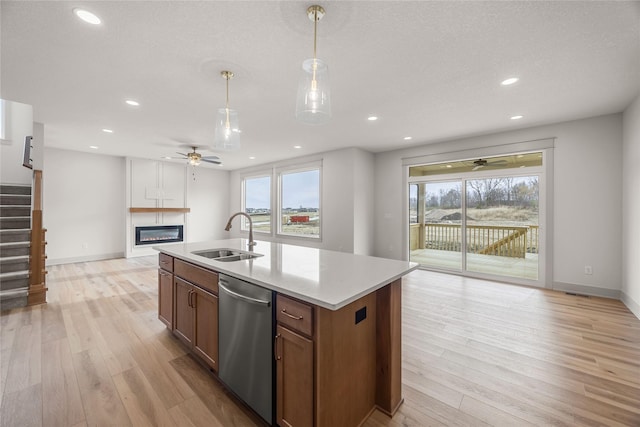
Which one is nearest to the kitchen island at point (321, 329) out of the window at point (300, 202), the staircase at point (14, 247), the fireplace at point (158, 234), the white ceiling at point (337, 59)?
the white ceiling at point (337, 59)

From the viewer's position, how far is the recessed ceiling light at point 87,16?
5.74ft

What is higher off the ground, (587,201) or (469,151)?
(469,151)

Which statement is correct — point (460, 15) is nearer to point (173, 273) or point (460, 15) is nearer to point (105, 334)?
point (173, 273)

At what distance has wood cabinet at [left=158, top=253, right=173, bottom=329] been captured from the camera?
254 cm

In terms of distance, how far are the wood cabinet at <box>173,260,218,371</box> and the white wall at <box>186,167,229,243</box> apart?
6.03 metres

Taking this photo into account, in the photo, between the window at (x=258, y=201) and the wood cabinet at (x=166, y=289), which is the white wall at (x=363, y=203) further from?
the wood cabinet at (x=166, y=289)

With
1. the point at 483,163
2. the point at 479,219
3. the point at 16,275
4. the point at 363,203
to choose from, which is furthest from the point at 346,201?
the point at 16,275

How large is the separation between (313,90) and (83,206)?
23.2ft

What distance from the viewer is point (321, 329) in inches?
49.8

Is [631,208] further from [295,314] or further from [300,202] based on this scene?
[300,202]

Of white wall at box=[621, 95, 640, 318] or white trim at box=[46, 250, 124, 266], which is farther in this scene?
white trim at box=[46, 250, 124, 266]

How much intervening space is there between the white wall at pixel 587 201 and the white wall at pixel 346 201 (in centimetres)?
268

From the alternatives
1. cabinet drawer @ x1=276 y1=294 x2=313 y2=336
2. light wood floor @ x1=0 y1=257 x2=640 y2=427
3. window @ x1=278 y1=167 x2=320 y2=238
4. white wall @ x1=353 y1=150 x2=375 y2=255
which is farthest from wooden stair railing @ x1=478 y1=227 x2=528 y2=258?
cabinet drawer @ x1=276 y1=294 x2=313 y2=336

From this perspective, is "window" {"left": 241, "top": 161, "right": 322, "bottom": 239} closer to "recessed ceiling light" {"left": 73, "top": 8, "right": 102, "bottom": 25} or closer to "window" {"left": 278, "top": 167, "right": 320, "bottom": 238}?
"window" {"left": 278, "top": 167, "right": 320, "bottom": 238}
